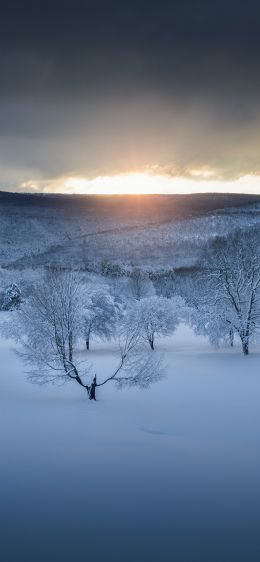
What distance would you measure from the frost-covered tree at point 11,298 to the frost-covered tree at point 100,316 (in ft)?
83.6

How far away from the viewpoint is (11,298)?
202 ft

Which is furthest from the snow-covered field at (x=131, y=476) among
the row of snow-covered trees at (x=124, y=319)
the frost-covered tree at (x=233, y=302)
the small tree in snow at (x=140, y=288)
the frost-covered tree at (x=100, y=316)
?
the small tree in snow at (x=140, y=288)

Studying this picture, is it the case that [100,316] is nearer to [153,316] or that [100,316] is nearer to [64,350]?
[153,316]

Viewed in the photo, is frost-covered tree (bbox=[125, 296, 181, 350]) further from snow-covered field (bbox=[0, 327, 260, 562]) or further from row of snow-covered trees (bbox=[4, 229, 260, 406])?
snow-covered field (bbox=[0, 327, 260, 562])

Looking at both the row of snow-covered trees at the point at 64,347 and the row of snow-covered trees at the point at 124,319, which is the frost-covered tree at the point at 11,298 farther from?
the row of snow-covered trees at the point at 64,347

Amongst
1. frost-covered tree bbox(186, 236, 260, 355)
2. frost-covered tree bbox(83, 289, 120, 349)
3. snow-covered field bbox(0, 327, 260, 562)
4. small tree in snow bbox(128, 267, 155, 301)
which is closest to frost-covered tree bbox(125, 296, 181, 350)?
frost-covered tree bbox(83, 289, 120, 349)

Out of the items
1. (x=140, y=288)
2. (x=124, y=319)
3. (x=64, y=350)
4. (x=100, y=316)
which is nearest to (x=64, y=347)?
(x=64, y=350)

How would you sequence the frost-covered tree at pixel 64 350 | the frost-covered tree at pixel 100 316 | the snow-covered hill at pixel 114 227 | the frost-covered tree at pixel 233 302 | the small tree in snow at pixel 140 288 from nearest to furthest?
the frost-covered tree at pixel 64 350, the frost-covered tree at pixel 233 302, the frost-covered tree at pixel 100 316, the small tree in snow at pixel 140 288, the snow-covered hill at pixel 114 227

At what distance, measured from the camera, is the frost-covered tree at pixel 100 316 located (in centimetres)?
3688

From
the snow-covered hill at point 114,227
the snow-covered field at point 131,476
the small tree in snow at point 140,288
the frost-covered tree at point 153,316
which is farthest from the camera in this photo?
the snow-covered hill at point 114,227

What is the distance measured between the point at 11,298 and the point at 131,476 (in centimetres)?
5245

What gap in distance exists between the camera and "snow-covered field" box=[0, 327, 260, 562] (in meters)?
8.52

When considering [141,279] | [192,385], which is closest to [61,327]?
[192,385]

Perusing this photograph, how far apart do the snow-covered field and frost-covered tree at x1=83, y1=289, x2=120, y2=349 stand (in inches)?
601
